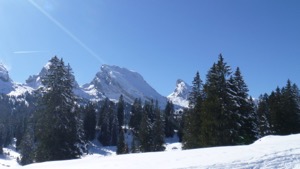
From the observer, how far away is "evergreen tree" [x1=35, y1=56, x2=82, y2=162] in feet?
107

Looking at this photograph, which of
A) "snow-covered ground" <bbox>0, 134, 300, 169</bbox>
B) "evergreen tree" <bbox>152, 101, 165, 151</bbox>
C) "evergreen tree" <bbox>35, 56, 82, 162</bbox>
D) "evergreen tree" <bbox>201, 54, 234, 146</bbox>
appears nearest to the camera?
"snow-covered ground" <bbox>0, 134, 300, 169</bbox>

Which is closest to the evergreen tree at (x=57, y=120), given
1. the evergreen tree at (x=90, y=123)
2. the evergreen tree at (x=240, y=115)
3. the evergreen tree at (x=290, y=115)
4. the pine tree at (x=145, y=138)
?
the evergreen tree at (x=240, y=115)

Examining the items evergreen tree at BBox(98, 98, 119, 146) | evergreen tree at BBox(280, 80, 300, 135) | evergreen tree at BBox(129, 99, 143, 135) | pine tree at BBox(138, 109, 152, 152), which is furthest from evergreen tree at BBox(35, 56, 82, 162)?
evergreen tree at BBox(129, 99, 143, 135)

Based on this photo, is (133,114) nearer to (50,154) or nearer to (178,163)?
(50,154)

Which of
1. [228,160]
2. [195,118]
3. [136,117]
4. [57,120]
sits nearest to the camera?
[228,160]

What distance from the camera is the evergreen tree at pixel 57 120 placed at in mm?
32562

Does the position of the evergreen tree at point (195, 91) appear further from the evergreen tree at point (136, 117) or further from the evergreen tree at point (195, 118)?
the evergreen tree at point (136, 117)

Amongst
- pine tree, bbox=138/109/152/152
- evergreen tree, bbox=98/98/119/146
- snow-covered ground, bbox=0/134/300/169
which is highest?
evergreen tree, bbox=98/98/119/146

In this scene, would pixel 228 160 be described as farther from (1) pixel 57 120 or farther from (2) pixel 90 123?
(2) pixel 90 123

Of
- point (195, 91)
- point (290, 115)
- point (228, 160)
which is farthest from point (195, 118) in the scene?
point (228, 160)

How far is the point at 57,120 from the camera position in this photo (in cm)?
3284

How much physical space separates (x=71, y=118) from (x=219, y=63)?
56.6ft

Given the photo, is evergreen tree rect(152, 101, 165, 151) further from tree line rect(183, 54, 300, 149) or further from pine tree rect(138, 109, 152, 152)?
tree line rect(183, 54, 300, 149)

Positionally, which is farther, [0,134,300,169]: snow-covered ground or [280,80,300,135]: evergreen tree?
[280,80,300,135]: evergreen tree
